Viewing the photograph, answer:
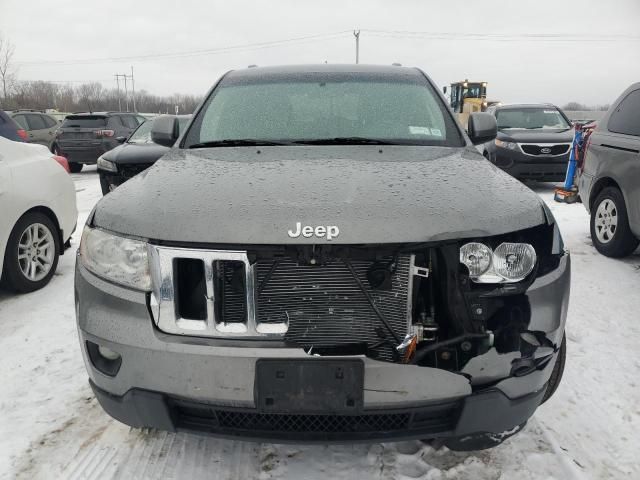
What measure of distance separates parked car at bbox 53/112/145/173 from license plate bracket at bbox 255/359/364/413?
500 inches

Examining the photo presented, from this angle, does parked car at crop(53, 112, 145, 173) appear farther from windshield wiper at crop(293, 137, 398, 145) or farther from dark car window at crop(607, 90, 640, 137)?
windshield wiper at crop(293, 137, 398, 145)

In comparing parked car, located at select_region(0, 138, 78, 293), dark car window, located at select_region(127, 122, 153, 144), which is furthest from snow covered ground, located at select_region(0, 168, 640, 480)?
dark car window, located at select_region(127, 122, 153, 144)

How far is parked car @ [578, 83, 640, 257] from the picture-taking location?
4.55 m

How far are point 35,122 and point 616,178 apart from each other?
15338mm

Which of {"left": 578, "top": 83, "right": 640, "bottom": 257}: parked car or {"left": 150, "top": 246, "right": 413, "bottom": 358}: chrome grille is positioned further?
{"left": 578, "top": 83, "right": 640, "bottom": 257}: parked car

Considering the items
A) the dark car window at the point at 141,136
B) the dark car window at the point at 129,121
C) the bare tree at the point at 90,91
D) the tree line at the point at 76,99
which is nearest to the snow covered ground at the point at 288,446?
the dark car window at the point at 141,136

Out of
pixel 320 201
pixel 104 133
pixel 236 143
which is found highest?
pixel 104 133

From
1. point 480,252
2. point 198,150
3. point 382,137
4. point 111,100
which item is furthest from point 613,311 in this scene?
point 111,100

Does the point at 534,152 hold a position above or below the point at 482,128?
below

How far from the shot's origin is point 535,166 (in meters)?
9.03

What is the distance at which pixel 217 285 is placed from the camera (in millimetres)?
1618

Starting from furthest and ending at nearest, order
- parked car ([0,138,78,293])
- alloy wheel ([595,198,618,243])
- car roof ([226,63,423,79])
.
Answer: alloy wheel ([595,198,618,243]), parked car ([0,138,78,293]), car roof ([226,63,423,79])

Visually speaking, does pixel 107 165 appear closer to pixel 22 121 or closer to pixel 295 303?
pixel 295 303

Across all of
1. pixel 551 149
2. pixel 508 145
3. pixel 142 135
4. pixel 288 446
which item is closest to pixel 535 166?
pixel 551 149
